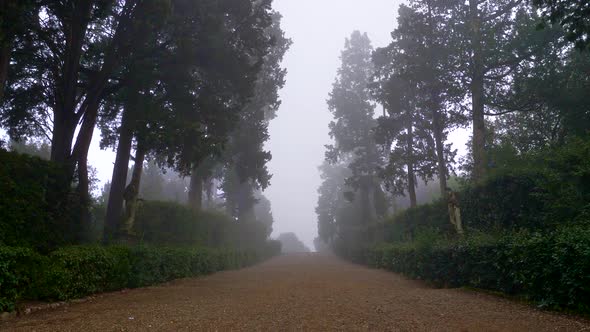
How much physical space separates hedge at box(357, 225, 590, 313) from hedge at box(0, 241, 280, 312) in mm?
7843

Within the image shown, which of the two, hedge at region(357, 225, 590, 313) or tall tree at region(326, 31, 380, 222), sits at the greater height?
→ tall tree at region(326, 31, 380, 222)

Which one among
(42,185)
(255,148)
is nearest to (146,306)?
(42,185)

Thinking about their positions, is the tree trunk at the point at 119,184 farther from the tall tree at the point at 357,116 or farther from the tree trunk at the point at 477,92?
the tall tree at the point at 357,116

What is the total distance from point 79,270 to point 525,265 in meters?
8.51

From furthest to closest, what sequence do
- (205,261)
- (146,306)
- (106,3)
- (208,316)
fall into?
1. (205,261)
2. (106,3)
3. (146,306)
4. (208,316)

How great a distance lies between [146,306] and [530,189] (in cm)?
1010

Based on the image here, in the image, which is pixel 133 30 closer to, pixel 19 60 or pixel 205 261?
pixel 19 60

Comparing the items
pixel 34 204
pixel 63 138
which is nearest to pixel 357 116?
pixel 63 138

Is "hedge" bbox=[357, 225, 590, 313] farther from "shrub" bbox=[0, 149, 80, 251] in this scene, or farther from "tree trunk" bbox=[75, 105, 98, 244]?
"tree trunk" bbox=[75, 105, 98, 244]

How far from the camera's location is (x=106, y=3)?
11.7m

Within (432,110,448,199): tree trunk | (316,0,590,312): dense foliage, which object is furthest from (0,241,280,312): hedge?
(432,110,448,199): tree trunk

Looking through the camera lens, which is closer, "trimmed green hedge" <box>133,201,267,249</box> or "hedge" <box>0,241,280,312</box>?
"hedge" <box>0,241,280,312</box>

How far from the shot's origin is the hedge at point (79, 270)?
7.27 m

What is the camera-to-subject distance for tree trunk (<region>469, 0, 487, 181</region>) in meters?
17.7
